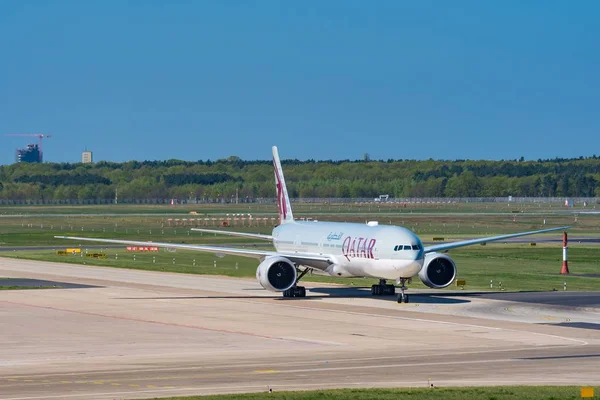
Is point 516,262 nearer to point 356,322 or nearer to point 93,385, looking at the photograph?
point 356,322

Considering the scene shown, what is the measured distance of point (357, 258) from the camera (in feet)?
200

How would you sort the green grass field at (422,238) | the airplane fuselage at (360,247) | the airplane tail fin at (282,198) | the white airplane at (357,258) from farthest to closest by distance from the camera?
the green grass field at (422,238), the airplane tail fin at (282,198), the white airplane at (357,258), the airplane fuselage at (360,247)

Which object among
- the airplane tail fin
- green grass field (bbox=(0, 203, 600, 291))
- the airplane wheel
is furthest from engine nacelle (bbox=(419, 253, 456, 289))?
the airplane tail fin

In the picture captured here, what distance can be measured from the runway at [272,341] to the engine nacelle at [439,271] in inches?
44.1

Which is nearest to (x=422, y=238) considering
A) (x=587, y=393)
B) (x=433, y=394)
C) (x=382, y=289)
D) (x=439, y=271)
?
(x=382, y=289)

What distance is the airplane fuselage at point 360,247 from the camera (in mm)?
58125

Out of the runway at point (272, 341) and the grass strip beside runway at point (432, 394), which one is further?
→ the runway at point (272, 341)

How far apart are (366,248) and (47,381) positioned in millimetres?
28088

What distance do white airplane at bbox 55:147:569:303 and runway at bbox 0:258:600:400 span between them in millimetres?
1259

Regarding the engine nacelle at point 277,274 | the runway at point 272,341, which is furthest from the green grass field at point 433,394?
the engine nacelle at point 277,274

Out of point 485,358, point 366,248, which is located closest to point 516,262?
point 366,248

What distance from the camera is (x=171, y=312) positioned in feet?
186

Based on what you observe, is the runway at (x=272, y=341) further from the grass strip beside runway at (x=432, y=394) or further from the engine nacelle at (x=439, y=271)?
the grass strip beside runway at (x=432, y=394)

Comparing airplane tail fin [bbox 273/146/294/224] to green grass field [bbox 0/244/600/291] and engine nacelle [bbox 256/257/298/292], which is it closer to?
green grass field [bbox 0/244/600/291]
